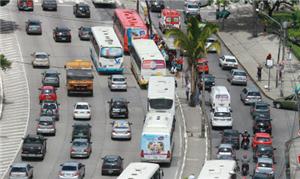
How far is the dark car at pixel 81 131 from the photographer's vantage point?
128 m

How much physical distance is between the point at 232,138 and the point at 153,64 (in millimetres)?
22146

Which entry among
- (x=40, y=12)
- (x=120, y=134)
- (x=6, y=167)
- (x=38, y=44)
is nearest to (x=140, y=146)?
(x=120, y=134)

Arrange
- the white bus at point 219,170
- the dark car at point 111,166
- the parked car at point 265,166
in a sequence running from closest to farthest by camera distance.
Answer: the white bus at point 219,170, the parked car at point 265,166, the dark car at point 111,166

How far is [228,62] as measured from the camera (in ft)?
519

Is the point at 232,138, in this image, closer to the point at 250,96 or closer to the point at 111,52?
the point at 250,96

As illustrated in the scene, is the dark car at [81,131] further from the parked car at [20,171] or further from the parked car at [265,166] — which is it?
the parked car at [265,166]

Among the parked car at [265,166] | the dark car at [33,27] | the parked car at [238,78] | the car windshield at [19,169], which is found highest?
the car windshield at [19,169]

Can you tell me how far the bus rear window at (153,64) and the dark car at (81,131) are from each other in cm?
1951

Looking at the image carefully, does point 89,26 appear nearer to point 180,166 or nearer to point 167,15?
point 167,15

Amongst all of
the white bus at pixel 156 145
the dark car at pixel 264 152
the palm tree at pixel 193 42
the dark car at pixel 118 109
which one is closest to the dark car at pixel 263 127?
the dark car at pixel 264 152

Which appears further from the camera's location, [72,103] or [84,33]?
[84,33]

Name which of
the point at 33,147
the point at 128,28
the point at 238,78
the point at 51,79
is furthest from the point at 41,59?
the point at 33,147

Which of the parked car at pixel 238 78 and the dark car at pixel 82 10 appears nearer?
the parked car at pixel 238 78

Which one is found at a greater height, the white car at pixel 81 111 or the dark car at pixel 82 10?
the white car at pixel 81 111
